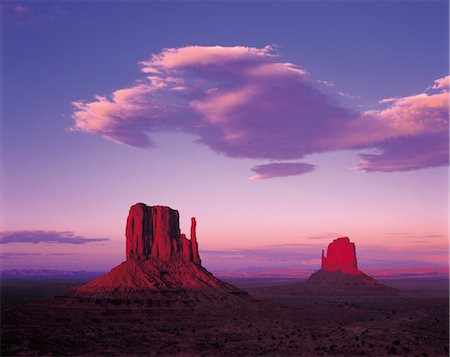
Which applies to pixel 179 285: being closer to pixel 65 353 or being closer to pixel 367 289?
pixel 65 353

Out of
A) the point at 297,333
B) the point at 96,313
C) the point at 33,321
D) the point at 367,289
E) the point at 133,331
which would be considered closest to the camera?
the point at 297,333

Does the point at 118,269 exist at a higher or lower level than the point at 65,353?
higher

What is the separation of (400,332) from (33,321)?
168ft

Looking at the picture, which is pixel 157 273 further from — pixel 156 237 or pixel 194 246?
pixel 194 246

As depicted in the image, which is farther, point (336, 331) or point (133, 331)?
point (133, 331)

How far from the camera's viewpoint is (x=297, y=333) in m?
A: 64.9

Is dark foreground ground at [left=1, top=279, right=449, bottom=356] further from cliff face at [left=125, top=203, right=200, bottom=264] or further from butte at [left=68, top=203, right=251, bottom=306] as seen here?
cliff face at [left=125, top=203, right=200, bottom=264]

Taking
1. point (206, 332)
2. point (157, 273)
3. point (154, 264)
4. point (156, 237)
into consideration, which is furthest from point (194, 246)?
point (206, 332)

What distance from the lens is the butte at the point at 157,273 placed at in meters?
92.8

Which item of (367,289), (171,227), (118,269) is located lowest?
(367,289)

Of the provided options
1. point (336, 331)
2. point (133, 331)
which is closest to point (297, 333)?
point (336, 331)

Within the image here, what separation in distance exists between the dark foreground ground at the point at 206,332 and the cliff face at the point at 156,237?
19.3 metres

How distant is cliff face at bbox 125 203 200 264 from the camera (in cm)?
10756

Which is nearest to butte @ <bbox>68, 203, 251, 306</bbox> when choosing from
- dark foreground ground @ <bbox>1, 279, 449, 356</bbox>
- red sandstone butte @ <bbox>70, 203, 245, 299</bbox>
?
red sandstone butte @ <bbox>70, 203, 245, 299</bbox>
